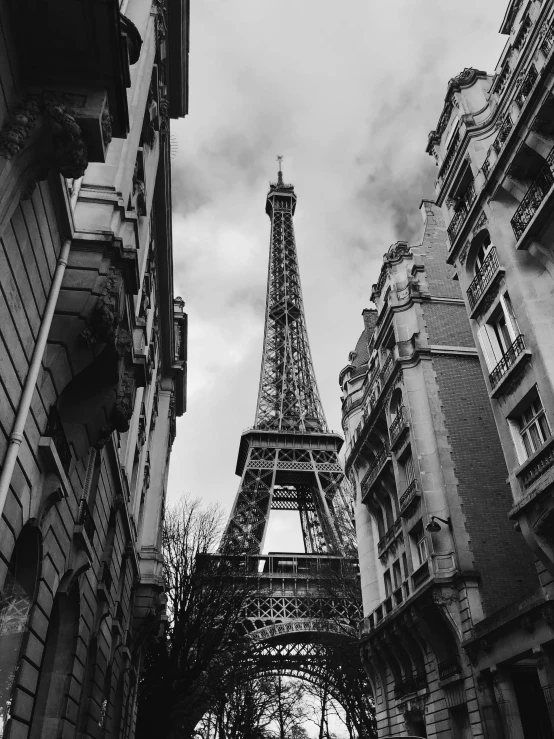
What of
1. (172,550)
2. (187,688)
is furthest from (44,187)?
(172,550)

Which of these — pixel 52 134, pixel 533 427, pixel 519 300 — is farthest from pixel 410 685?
pixel 52 134

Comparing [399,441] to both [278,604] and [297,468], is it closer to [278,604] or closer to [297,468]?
[278,604]

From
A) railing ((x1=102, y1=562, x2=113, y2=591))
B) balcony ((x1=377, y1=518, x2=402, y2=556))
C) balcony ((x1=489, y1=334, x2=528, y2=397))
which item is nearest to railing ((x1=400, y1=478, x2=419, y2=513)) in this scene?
balcony ((x1=377, y1=518, x2=402, y2=556))

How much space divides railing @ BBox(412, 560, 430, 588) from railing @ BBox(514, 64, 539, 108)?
15538 mm

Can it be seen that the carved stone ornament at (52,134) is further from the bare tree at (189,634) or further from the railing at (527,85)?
the bare tree at (189,634)

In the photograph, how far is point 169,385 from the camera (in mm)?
31734

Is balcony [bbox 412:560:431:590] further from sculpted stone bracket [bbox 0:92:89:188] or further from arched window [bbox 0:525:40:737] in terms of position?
sculpted stone bracket [bbox 0:92:89:188]

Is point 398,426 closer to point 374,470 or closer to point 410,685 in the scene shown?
point 374,470

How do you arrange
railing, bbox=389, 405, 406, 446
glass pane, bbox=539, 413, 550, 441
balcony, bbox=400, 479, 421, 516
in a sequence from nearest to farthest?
glass pane, bbox=539, 413, 550, 441
balcony, bbox=400, 479, 421, 516
railing, bbox=389, 405, 406, 446

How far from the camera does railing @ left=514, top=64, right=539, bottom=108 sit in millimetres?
16828

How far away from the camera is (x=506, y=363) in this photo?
16922mm

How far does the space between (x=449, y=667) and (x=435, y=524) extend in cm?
466

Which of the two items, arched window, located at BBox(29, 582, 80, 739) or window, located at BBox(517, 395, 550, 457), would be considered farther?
window, located at BBox(517, 395, 550, 457)

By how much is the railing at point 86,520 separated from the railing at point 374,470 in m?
17.1
